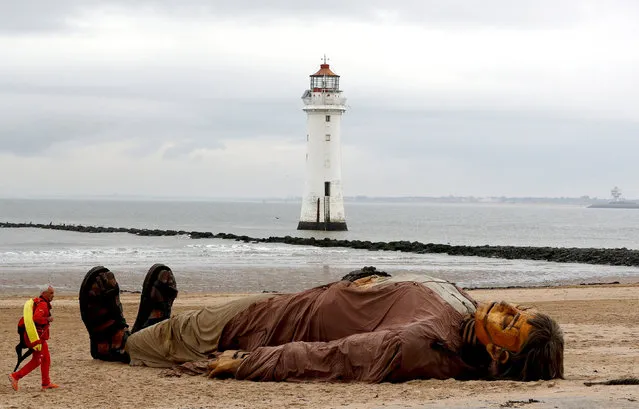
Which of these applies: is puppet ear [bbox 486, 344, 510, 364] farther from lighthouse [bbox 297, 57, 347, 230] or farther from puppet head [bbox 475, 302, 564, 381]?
lighthouse [bbox 297, 57, 347, 230]

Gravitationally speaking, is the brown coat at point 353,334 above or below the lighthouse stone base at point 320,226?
below

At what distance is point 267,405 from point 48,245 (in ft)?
148

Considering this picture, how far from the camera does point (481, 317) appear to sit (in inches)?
387

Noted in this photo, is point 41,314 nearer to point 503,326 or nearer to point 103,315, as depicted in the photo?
point 103,315

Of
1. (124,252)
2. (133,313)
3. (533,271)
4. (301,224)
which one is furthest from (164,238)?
(133,313)

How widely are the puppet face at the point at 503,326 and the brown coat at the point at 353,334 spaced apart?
317 mm

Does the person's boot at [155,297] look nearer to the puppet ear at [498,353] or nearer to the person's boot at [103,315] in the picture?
the person's boot at [103,315]

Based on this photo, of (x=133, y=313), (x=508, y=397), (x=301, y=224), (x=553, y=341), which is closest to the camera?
(x=508, y=397)

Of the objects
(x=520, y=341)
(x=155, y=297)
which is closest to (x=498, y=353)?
(x=520, y=341)

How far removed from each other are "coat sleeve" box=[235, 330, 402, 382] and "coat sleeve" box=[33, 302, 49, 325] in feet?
6.47

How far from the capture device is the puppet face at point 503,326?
9.65 metres

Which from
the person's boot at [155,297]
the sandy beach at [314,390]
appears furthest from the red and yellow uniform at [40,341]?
the person's boot at [155,297]

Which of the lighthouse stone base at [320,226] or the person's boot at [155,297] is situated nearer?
the person's boot at [155,297]

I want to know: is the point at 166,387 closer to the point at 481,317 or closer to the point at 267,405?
the point at 267,405
